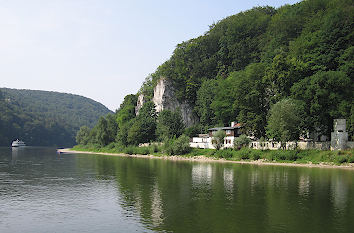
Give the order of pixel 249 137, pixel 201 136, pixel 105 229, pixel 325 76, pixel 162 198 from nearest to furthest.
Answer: pixel 105 229, pixel 162 198, pixel 325 76, pixel 249 137, pixel 201 136

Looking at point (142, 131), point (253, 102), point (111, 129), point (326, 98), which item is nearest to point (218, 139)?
point (253, 102)

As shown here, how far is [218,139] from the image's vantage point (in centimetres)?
9781

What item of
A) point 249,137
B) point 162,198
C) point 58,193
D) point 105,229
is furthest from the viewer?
point 249,137

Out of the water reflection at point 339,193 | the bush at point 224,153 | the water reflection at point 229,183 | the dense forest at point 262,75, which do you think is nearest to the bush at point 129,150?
the dense forest at point 262,75

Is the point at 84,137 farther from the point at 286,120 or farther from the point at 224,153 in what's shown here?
the point at 286,120

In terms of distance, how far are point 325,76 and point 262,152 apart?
23.9 metres

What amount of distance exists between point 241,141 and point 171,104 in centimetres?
5308

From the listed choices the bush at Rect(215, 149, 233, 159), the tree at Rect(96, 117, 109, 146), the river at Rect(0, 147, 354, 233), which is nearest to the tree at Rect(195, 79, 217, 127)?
the bush at Rect(215, 149, 233, 159)

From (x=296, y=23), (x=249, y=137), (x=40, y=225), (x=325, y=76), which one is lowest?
(x=40, y=225)

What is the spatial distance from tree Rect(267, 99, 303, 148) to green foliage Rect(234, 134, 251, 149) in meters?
11.8

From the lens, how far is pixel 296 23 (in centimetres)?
11438

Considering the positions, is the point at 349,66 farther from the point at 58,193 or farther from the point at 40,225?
the point at 40,225

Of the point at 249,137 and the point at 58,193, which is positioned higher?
the point at 249,137

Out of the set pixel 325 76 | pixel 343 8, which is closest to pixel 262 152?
pixel 325 76
